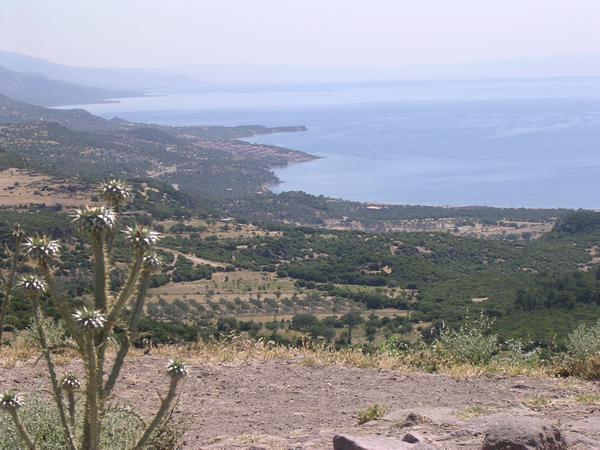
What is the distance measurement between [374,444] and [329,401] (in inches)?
78.8

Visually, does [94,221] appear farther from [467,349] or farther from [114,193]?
[467,349]

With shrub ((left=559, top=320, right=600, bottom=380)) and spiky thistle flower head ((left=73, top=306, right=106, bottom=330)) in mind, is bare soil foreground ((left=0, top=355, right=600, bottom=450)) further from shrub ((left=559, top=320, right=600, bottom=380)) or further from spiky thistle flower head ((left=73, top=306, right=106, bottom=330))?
spiky thistle flower head ((left=73, top=306, right=106, bottom=330))

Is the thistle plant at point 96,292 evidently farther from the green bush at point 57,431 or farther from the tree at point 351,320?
the tree at point 351,320

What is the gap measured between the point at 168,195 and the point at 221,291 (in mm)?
34380

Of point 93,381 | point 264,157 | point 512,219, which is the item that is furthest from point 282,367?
point 264,157

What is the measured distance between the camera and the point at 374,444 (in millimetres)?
4160

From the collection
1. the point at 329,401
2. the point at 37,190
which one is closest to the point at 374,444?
the point at 329,401

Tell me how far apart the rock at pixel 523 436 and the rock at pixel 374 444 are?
419 millimetres

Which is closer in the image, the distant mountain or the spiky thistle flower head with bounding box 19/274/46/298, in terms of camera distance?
the spiky thistle flower head with bounding box 19/274/46/298

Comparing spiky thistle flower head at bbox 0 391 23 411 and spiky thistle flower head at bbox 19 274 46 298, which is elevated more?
spiky thistle flower head at bbox 19 274 46 298

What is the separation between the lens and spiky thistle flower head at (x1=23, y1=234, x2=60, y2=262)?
2674mm

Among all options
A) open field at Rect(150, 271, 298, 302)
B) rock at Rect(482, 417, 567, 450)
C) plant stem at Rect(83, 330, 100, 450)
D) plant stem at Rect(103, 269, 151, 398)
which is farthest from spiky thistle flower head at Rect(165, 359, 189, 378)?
open field at Rect(150, 271, 298, 302)

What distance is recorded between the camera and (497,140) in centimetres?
16575

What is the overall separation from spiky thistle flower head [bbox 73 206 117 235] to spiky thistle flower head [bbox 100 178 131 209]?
0.40 meters
